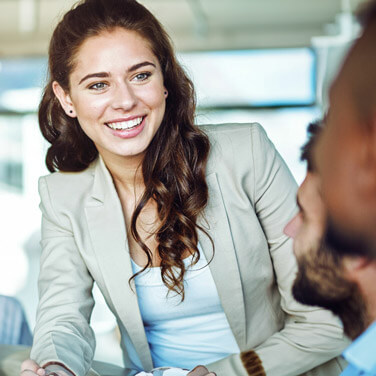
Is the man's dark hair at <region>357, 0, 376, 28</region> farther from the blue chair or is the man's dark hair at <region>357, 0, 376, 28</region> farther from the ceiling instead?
the ceiling

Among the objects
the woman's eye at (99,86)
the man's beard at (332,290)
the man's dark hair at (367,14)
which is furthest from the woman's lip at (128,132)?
the man's dark hair at (367,14)

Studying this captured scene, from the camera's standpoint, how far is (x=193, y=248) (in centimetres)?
191

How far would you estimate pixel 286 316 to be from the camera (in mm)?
2008

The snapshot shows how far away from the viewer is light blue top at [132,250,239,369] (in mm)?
1951

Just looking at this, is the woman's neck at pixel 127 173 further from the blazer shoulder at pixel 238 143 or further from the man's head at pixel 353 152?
the man's head at pixel 353 152

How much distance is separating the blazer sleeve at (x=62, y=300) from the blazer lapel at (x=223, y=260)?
1.24 feet

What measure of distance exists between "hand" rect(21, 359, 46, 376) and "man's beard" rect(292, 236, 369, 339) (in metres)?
0.84

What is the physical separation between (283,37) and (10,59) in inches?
173

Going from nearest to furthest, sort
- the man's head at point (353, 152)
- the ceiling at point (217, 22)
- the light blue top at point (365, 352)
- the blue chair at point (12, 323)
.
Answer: the man's head at point (353, 152) < the light blue top at point (365, 352) < the blue chair at point (12, 323) < the ceiling at point (217, 22)

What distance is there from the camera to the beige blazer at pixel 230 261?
6.06 ft

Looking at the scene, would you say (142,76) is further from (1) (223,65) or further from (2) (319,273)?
(1) (223,65)

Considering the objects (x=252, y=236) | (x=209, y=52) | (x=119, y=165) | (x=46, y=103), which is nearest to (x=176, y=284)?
(x=252, y=236)

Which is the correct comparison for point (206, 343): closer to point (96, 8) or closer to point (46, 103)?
point (46, 103)

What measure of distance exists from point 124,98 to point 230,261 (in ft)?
1.74
